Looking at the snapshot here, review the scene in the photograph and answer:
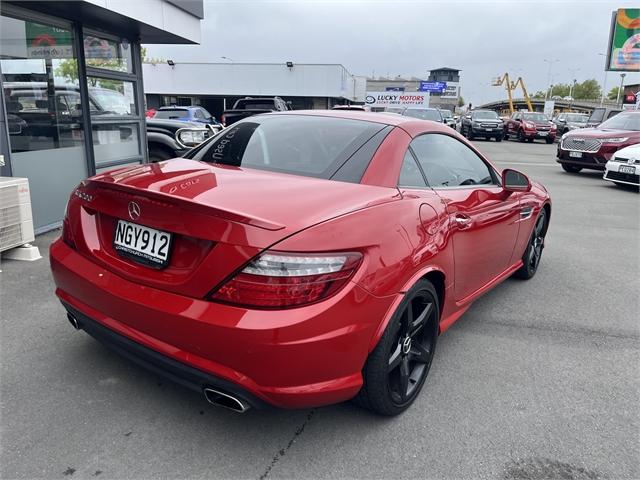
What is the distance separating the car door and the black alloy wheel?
2.61 feet

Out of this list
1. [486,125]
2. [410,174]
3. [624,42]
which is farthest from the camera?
[624,42]

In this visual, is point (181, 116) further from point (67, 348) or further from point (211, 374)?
point (211, 374)

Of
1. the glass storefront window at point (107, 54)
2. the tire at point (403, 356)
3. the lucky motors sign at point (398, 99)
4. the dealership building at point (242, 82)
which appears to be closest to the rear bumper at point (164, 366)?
the tire at point (403, 356)

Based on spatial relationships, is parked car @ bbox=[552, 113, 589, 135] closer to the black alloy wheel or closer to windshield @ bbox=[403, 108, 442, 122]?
windshield @ bbox=[403, 108, 442, 122]

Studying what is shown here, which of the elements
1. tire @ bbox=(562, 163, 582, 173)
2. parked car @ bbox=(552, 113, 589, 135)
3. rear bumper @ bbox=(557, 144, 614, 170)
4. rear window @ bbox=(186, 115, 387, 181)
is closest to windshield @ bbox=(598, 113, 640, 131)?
rear bumper @ bbox=(557, 144, 614, 170)

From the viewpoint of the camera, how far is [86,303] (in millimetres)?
2510

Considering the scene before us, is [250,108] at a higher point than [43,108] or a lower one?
higher

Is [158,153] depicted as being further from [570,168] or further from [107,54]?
[570,168]

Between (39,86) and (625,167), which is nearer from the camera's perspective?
(39,86)

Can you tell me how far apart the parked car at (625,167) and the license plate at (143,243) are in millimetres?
11222

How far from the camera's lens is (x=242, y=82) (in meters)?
40.8

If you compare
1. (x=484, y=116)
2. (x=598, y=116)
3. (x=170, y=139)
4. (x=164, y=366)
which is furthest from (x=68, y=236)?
(x=484, y=116)

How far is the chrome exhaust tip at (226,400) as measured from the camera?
6.84 ft

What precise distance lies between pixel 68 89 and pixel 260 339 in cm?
577
